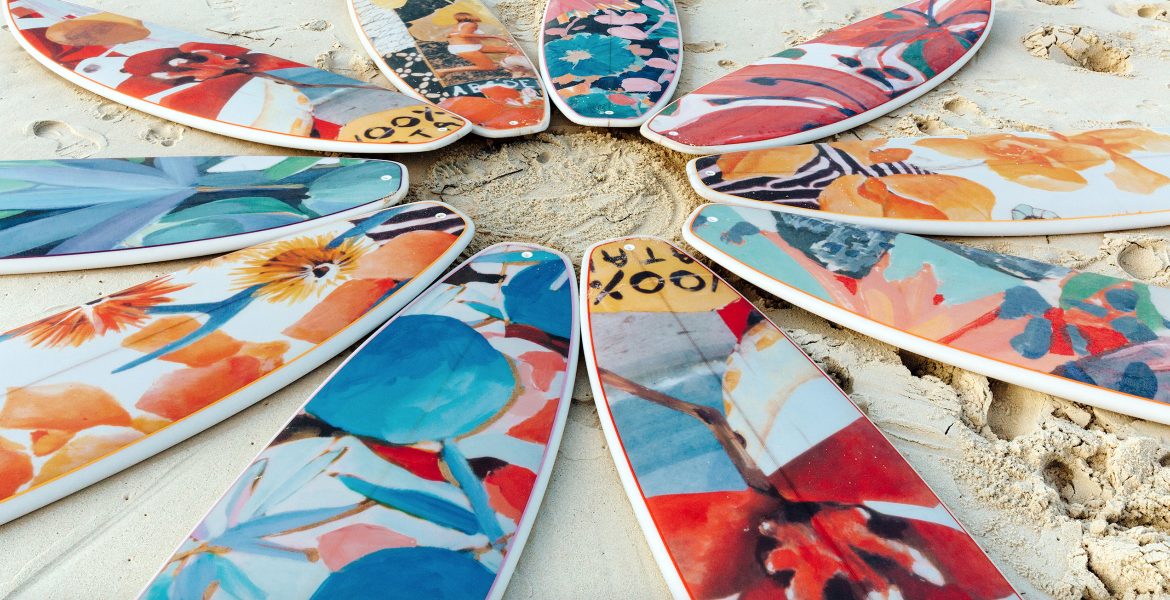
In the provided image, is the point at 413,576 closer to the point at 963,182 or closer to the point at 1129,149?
the point at 963,182

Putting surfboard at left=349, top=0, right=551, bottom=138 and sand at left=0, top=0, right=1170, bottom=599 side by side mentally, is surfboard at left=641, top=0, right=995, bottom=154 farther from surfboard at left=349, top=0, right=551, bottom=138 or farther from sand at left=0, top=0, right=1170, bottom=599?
surfboard at left=349, top=0, right=551, bottom=138

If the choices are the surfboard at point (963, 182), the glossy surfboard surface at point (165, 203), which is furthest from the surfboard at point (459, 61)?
the surfboard at point (963, 182)

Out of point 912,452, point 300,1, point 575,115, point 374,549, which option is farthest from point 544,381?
point 300,1

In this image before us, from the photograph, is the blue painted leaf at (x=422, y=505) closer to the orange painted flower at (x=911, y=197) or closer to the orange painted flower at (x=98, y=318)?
the orange painted flower at (x=98, y=318)

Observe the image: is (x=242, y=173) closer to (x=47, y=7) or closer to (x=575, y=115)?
(x=575, y=115)

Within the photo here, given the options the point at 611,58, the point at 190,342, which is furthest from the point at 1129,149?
the point at 190,342

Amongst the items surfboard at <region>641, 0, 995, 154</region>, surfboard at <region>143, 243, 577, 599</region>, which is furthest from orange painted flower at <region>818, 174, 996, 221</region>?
surfboard at <region>143, 243, 577, 599</region>

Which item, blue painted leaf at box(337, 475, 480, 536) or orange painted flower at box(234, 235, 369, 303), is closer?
blue painted leaf at box(337, 475, 480, 536)
